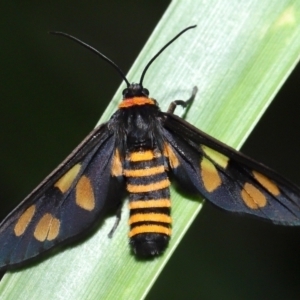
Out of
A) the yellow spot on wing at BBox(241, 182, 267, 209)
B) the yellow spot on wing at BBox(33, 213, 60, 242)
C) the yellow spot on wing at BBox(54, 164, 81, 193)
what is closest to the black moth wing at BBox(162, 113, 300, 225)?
the yellow spot on wing at BBox(241, 182, 267, 209)

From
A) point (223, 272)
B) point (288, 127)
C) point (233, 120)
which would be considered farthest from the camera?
point (288, 127)

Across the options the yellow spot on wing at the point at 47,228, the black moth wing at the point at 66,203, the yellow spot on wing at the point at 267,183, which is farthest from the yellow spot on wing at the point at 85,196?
the yellow spot on wing at the point at 267,183

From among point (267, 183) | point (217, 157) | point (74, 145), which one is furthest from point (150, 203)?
point (74, 145)

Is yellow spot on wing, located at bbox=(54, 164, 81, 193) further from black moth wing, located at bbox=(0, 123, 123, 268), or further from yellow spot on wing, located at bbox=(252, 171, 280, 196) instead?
yellow spot on wing, located at bbox=(252, 171, 280, 196)

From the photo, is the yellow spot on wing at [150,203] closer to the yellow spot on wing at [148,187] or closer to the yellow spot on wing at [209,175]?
the yellow spot on wing at [148,187]

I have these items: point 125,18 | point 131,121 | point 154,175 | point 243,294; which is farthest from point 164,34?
point 243,294

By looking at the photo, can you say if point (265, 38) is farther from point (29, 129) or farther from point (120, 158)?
point (29, 129)

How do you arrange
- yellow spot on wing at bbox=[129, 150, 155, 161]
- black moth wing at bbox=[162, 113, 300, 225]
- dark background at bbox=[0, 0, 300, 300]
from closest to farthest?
black moth wing at bbox=[162, 113, 300, 225] < yellow spot on wing at bbox=[129, 150, 155, 161] < dark background at bbox=[0, 0, 300, 300]

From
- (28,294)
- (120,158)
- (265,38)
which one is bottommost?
(28,294)
